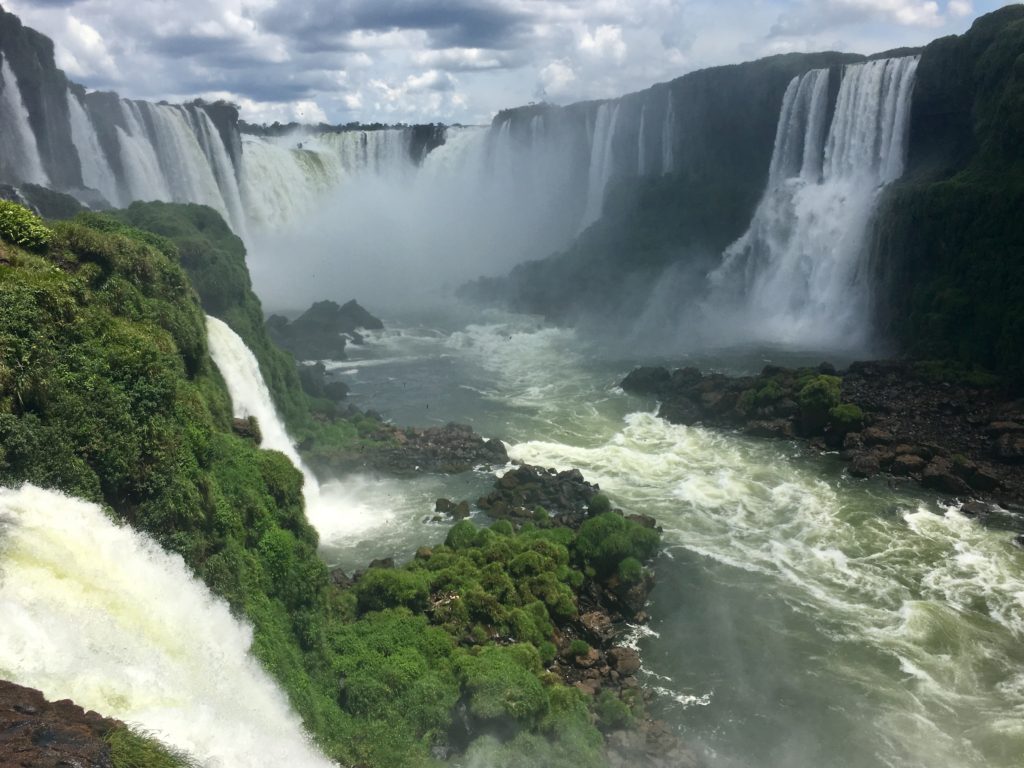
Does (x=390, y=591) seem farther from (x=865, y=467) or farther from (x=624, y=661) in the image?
(x=865, y=467)

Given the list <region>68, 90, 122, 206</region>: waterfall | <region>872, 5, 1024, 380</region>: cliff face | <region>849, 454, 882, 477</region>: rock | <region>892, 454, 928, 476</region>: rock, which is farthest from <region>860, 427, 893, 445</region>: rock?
<region>68, 90, 122, 206</region>: waterfall

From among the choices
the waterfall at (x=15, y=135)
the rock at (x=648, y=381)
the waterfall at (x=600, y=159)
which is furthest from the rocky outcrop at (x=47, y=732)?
the waterfall at (x=600, y=159)

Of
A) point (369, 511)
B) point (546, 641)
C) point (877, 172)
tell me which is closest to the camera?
point (546, 641)

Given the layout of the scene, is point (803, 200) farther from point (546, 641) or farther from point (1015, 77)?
point (546, 641)

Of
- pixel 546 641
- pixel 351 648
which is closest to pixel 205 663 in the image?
pixel 351 648

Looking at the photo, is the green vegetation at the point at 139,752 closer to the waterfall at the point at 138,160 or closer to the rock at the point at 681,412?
the rock at the point at 681,412

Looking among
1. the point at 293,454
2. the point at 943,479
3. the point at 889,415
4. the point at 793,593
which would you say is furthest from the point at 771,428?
the point at 293,454
